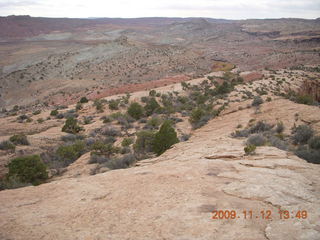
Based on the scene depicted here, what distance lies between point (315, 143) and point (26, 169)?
1064 centimetres

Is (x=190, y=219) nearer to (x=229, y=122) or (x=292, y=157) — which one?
(x=292, y=157)

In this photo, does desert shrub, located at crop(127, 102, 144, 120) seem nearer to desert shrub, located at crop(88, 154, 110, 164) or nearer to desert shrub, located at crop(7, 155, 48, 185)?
desert shrub, located at crop(88, 154, 110, 164)

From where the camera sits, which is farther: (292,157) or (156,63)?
(156,63)

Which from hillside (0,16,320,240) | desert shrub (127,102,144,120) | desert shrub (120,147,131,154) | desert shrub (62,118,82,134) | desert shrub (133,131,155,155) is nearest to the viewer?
hillside (0,16,320,240)

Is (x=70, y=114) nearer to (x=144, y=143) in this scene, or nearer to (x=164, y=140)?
(x=144, y=143)

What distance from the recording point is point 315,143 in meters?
8.61

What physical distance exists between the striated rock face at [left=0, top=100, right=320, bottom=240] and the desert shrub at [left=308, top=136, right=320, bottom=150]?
198 cm

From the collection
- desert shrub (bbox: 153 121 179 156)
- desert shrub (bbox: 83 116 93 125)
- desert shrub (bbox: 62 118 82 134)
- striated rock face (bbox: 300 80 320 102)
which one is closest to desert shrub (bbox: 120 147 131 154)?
desert shrub (bbox: 153 121 179 156)

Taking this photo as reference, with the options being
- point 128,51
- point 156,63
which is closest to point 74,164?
point 156,63

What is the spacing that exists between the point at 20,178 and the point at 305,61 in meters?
56.9

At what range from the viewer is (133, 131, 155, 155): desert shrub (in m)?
13.0

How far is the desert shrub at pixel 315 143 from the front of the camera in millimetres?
8586

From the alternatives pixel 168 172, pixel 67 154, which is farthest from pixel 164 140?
pixel 168 172

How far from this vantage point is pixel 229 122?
1490cm
